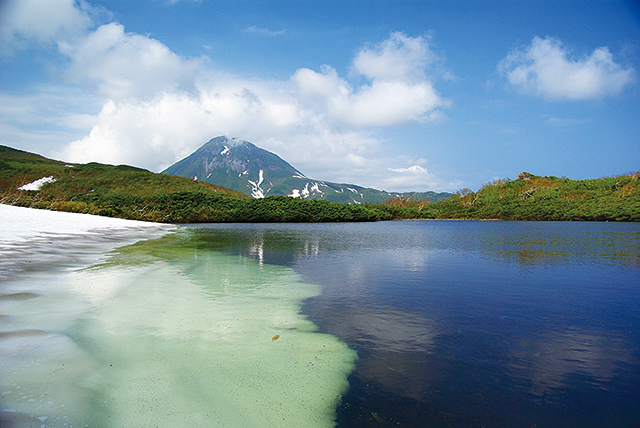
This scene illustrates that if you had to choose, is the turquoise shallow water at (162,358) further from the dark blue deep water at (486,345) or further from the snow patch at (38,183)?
the snow patch at (38,183)

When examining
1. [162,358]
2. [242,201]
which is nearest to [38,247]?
[162,358]

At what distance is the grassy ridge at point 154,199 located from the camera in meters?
66.9

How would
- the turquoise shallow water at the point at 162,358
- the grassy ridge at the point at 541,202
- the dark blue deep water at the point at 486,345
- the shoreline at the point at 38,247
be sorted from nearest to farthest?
1. the turquoise shallow water at the point at 162,358
2. the dark blue deep water at the point at 486,345
3. the shoreline at the point at 38,247
4. the grassy ridge at the point at 541,202

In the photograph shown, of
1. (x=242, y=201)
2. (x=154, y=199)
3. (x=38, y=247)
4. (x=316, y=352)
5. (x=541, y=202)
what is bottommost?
(x=316, y=352)

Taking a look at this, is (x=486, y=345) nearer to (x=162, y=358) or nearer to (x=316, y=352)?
(x=316, y=352)

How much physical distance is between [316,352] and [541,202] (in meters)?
122

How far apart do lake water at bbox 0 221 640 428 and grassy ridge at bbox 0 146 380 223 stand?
196ft

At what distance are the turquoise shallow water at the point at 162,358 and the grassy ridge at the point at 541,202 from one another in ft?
334

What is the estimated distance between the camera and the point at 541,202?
10562cm

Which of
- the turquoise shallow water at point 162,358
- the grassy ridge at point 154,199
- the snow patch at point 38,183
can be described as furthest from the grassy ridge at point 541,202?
the turquoise shallow water at point 162,358

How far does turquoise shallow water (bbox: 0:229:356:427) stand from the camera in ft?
14.2

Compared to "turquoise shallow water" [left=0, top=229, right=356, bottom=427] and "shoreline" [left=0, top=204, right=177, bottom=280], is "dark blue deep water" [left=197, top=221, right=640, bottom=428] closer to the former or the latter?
"turquoise shallow water" [left=0, top=229, right=356, bottom=427]

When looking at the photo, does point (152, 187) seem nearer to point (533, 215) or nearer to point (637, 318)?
point (637, 318)

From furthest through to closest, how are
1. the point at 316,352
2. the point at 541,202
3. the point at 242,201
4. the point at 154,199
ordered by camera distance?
the point at 541,202
the point at 242,201
the point at 154,199
the point at 316,352
